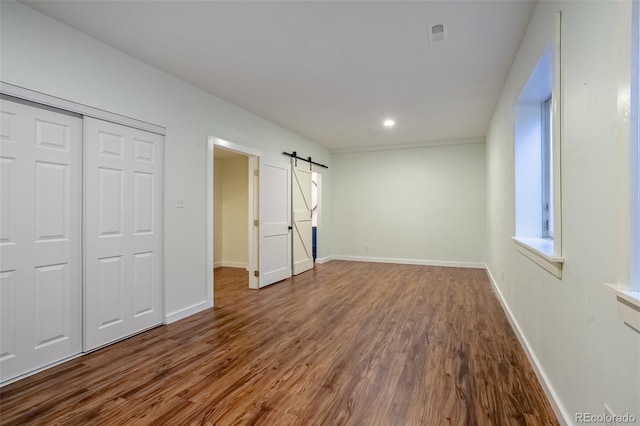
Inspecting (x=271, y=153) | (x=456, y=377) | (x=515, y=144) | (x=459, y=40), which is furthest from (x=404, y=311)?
(x=271, y=153)

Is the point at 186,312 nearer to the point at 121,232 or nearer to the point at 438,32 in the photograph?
the point at 121,232

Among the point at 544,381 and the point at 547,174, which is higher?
the point at 547,174

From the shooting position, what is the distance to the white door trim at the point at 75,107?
207cm

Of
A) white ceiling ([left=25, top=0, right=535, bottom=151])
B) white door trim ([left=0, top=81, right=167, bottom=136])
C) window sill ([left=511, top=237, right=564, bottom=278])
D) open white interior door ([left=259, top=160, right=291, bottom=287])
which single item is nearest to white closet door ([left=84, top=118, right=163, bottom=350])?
white door trim ([left=0, top=81, right=167, bottom=136])

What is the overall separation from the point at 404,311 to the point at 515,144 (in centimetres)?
212

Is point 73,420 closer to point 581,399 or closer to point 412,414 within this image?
point 412,414

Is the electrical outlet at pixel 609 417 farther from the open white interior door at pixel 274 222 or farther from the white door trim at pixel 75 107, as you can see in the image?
the open white interior door at pixel 274 222

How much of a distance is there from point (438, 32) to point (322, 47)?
3.20 feet

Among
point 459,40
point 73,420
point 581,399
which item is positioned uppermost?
point 459,40

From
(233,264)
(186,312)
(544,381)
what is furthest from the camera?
(233,264)

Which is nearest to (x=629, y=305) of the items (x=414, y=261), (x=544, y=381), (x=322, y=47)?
(x=544, y=381)

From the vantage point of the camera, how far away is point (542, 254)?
1919 mm

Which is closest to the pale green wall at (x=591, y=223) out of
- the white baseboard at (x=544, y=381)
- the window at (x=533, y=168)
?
the white baseboard at (x=544, y=381)

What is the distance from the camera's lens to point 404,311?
3.54 m
